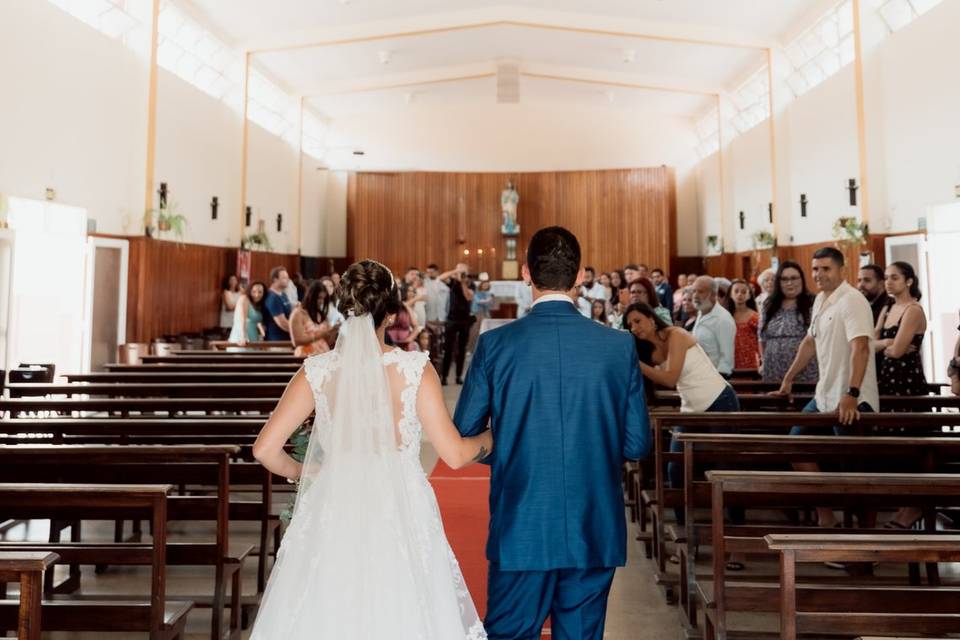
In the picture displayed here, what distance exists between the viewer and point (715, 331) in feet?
17.1

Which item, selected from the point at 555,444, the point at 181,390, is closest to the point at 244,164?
the point at 181,390

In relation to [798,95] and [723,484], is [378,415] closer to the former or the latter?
[723,484]

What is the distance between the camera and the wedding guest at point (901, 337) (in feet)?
14.6

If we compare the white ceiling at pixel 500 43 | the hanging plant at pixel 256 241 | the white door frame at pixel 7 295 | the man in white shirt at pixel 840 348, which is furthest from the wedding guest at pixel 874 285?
the hanging plant at pixel 256 241

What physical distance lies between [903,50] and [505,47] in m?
6.63

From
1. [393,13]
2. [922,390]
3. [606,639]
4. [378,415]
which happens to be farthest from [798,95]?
[378,415]

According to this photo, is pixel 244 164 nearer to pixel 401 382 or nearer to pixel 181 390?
pixel 181 390

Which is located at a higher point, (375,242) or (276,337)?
(375,242)

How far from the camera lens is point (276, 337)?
899 cm

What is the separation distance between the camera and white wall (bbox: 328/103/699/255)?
662 inches

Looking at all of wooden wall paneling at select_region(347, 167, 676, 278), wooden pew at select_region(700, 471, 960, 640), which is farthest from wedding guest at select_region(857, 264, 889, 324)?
wooden wall paneling at select_region(347, 167, 676, 278)

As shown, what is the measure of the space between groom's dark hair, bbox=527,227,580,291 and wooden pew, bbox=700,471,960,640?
3.21 feet

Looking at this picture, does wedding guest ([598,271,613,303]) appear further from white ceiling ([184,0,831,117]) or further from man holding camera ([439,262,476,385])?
white ceiling ([184,0,831,117])

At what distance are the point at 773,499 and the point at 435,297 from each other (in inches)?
319
